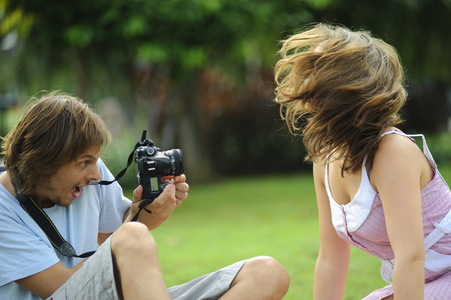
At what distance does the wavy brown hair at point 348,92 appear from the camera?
239cm

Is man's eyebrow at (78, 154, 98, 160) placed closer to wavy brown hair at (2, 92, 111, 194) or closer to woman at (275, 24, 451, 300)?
wavy brown hair at (2, 92, 111, 194)

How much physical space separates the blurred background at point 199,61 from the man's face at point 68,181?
16.8ft

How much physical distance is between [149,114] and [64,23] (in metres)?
5.07

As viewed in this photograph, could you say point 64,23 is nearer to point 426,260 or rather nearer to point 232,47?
point 232,47

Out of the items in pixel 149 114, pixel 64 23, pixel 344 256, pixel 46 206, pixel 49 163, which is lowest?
pixel 149 114

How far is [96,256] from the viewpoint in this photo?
2.34 m

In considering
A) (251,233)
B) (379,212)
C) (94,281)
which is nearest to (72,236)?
(94,281)

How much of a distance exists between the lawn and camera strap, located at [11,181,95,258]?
2.08m

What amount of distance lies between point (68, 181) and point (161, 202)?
42 cm

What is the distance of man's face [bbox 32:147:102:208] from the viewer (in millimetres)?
2574

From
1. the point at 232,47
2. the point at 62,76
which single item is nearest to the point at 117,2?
the point at 232,47

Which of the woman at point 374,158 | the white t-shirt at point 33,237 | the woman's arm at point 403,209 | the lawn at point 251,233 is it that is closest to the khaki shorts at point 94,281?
the white t-shirt at point 33,237

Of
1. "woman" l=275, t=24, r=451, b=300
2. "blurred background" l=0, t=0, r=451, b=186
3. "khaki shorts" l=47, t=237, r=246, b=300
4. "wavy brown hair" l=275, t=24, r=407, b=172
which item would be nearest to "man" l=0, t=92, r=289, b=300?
"khaki shorts" l=47, t=237, r=246, b=300

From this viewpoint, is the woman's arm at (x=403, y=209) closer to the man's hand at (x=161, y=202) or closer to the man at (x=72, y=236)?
the man at (x=72, y=236)
